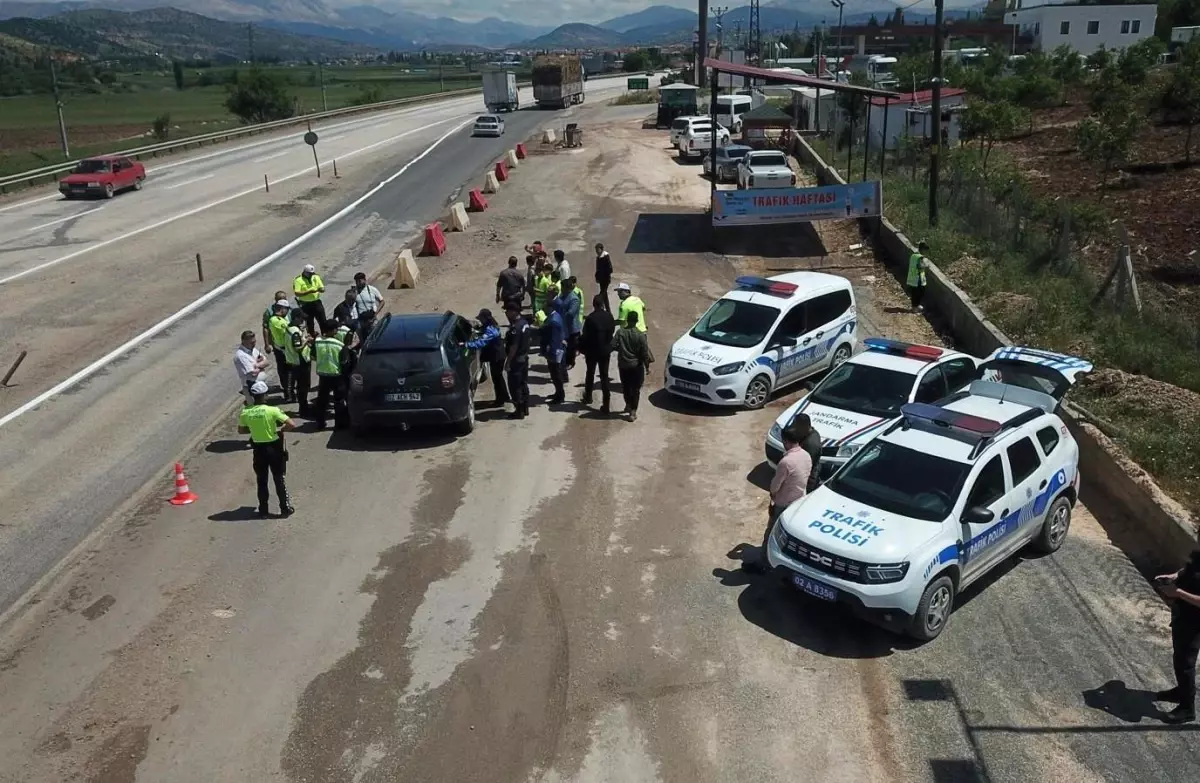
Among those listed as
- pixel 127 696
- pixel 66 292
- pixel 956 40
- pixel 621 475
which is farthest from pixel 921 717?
pixel 956 40

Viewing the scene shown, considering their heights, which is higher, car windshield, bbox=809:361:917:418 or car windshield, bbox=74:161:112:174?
car windshield, bbox=74:161:112:174

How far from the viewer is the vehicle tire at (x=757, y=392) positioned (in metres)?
15.1

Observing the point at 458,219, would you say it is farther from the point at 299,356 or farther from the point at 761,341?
the point at 761,341

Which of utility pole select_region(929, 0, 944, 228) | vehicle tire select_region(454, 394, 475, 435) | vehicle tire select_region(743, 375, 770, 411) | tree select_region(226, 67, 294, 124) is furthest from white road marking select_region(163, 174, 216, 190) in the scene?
tree select_region(226, 67, 294, 124)

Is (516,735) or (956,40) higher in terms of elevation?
(956,40)

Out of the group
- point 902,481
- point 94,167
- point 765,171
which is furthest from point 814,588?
point 94,167

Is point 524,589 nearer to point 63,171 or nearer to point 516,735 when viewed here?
point 516,735

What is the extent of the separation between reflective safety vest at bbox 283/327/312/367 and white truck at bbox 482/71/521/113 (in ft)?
194

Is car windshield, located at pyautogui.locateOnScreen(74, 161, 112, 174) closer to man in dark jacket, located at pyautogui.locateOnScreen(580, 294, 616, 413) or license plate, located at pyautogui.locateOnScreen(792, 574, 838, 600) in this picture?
man in dark jacket, located at pyautogui.locateOnScreen(580, 294, 616, 413)

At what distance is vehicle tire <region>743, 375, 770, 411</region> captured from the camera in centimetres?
1509

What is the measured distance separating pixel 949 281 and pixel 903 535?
12.5 metres

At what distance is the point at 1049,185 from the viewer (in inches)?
1484

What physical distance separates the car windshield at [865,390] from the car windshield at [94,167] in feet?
109

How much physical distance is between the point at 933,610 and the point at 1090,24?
12910 centimetres
